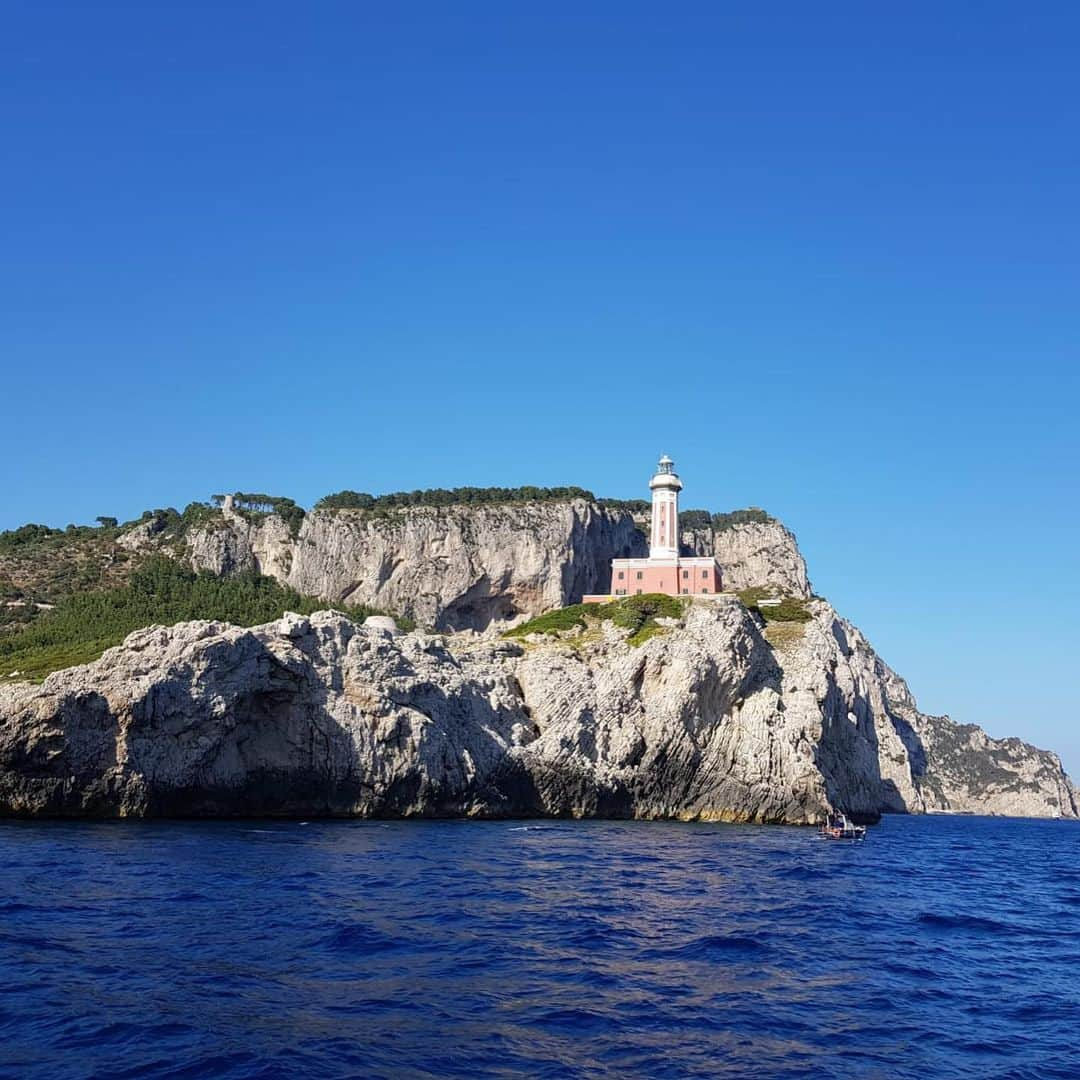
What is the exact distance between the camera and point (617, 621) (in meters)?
80.5

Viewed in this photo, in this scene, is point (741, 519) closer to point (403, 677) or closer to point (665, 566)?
point (665, 566)

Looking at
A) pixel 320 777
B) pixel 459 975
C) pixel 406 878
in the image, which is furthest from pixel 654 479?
pixel 459 975

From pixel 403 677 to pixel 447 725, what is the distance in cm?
397

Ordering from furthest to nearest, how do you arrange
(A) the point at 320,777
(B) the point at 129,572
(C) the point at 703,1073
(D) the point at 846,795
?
(B) the point at 129,572
(D) the point at 846,795
(A) the point at 320,777
(C) the point at 703,1073

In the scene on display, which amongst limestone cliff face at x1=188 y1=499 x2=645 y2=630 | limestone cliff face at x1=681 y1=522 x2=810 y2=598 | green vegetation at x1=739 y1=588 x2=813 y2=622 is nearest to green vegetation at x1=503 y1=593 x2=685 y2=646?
green vegetation at x1=739 y1=588 x2=813 y2=622

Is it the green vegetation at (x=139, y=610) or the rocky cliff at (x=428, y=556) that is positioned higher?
the rocky cliff at (x=428, y=556)

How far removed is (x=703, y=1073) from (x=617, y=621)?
6381 centimetres

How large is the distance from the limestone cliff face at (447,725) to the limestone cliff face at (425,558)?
20.8 metres

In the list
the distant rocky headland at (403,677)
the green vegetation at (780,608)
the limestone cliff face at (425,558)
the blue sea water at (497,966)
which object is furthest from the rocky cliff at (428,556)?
the blue sea water at (497,966)

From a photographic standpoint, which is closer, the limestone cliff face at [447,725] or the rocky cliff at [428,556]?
the limestone cliff face at [447,725]

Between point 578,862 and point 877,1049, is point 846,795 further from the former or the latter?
point 877,1049

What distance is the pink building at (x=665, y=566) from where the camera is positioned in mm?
98312

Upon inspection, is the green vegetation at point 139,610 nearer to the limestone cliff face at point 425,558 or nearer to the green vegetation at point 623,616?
the limestone cliff face at point 425,558

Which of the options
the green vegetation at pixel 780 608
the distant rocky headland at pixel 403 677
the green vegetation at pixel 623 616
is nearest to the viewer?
the distant rocky headland at pixel 403 677
